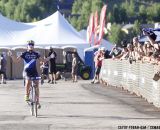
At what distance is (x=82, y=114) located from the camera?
16703 millimetres

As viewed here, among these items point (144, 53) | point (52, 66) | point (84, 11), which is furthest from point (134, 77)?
point (84, 11)

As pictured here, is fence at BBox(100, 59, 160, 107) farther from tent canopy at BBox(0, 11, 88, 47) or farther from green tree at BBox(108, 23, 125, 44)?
green tree at BBox(108, 23, 125, 44)

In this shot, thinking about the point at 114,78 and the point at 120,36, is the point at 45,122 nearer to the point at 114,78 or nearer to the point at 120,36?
the point at 114,78

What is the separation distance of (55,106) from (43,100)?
2.51 meters

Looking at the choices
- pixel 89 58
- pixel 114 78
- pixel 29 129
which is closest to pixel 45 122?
pixel 29 129

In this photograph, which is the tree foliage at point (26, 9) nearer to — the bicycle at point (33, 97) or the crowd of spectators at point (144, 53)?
the crowd of spectators at point (144, 53)

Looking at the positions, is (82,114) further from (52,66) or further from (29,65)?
(52,66)

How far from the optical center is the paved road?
1409cm

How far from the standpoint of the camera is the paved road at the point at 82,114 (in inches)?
555

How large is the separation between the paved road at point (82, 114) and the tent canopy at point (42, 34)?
1048 inches

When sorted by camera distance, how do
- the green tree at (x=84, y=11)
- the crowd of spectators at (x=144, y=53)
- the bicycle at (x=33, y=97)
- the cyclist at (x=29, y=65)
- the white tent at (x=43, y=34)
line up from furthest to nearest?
the green tree at (x=84, y=11), the white tent at (x=43, y=34), the crowd of spectators at (x=144, y=53), the cyclist at (x=29, y=65), the bicycle at (x=33, y=97)

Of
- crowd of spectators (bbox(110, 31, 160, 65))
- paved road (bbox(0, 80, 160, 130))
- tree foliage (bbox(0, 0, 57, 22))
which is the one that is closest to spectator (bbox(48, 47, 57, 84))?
crowd of spectators (bbox(110, 31, 160, 65))

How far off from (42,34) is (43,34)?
2.8 inches

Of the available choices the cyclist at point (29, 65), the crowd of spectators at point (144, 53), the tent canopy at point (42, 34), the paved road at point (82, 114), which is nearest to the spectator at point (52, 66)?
the crowd of spectators at point (144, 53)
